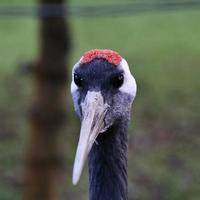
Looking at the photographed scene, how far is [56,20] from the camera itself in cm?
603

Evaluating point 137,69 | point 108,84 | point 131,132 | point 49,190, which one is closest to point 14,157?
point 131,132

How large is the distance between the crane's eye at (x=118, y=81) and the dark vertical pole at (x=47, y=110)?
6.96 ft

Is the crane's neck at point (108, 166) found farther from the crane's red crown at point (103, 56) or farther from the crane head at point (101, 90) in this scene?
the crane's red crown at point (103, 56)

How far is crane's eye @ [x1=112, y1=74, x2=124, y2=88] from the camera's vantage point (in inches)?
148

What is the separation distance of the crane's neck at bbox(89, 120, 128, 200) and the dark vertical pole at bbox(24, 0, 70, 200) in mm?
2026

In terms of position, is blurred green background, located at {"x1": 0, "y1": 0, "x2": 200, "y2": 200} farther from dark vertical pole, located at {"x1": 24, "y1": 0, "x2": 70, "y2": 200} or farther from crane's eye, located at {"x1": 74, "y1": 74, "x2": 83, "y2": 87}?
crane's eye, located at {"x1": 74, "y1": 74, "x2": 83, "y2": 87}

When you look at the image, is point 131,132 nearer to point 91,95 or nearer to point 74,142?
point 74,142

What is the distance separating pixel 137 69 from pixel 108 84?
678 centimetres

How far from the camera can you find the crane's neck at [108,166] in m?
3.94

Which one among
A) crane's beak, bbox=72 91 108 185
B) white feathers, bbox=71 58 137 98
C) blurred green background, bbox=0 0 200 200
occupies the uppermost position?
white feathers, bbox=71 58 137 98

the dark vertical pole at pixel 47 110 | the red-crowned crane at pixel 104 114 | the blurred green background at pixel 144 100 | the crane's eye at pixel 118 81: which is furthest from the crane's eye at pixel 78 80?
the blurred green background at pixel 144 100

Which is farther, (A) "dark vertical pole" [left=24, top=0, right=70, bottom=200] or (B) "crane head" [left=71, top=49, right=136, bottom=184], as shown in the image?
(A) "dark vertical pole" [left=24, top=0, right=70, bottom=200]

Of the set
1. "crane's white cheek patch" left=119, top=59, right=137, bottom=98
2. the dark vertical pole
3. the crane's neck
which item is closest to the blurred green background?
the dark vertical pole

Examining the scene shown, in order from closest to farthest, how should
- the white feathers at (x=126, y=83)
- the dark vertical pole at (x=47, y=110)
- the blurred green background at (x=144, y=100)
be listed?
the white feathers at (x=126, y=83)
the dark vertical pole at (x=47, y=110)
the blurred green background at (x=144, y=100)
